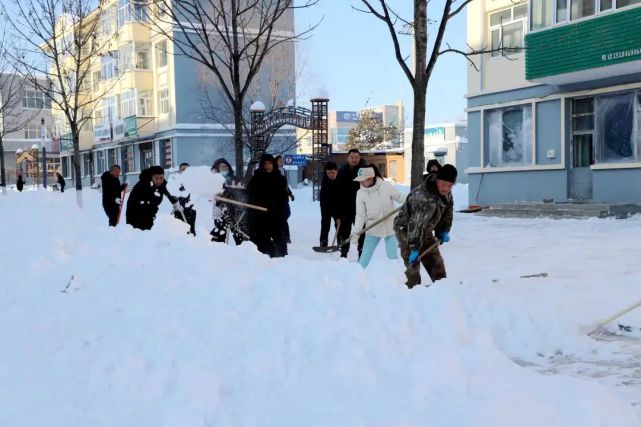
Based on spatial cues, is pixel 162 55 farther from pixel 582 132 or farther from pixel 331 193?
pixel 331 193

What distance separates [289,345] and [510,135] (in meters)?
15.2

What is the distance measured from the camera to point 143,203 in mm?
8617

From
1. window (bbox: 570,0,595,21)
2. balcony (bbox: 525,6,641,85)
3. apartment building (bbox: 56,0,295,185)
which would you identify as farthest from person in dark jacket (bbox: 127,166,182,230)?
apartment building (bbox: 56,0,295,185)

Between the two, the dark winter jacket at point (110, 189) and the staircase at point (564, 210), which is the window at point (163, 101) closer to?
the staircase at point (564, 210)

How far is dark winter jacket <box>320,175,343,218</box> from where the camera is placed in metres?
9.05

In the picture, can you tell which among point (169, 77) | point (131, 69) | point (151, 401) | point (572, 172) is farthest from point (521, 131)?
point (131, 69)

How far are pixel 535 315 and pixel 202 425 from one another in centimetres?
319

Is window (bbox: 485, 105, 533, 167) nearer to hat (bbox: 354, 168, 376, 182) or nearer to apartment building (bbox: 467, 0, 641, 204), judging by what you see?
apartment building (bbox: 467, 0, 641, 204)

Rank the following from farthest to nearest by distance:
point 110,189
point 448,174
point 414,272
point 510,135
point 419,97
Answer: point 510,135 < point 110,189 < point 419,97 < point 414,272 < point 448,174

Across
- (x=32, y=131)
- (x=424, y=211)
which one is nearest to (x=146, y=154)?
(x=32, y=131)

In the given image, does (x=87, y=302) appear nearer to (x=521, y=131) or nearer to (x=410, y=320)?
(x=410, y=320)

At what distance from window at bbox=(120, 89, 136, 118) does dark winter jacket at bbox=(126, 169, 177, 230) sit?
28401 mm

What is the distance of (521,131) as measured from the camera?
17391mm

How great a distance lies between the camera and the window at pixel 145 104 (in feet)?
115
